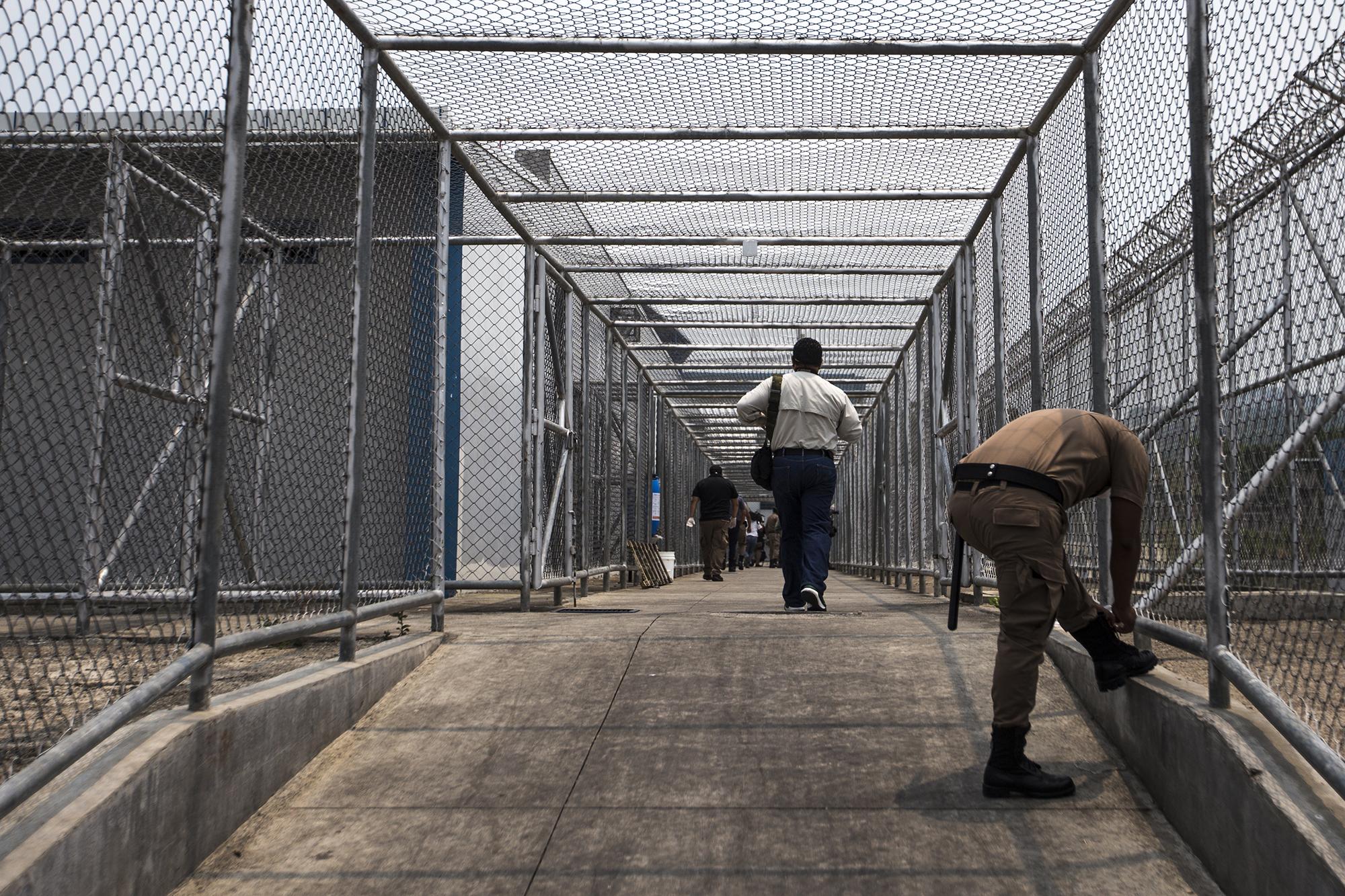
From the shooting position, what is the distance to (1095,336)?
4176 millimetres

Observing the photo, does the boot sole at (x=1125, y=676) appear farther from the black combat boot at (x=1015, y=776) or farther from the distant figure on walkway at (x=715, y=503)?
the distant figure on walkway at (x=715, y=503)

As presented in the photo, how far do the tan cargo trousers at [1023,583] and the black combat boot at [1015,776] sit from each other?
45 millimetres

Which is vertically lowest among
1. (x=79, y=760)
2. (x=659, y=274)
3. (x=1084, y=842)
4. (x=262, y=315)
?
(x=1084, y=842)

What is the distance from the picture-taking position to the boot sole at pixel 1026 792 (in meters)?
3.22

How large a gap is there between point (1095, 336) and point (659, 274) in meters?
5.59

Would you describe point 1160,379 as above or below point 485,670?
above

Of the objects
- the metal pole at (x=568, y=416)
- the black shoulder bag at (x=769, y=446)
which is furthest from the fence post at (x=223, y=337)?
the metal pole at (x=568, y=416)

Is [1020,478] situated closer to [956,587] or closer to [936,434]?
[956,587]

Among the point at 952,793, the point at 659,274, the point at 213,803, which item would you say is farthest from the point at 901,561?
the point at 213,803

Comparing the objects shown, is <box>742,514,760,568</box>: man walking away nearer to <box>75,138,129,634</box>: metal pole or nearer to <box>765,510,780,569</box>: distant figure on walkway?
<box>765,510,780,569</box>: distant figure on walkway

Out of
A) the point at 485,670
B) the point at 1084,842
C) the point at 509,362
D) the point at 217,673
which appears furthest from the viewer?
the point at 509,362

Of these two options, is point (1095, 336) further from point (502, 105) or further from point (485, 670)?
point (502, 105)

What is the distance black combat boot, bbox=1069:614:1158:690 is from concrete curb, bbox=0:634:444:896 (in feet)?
7.97

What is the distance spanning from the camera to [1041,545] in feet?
10.8
